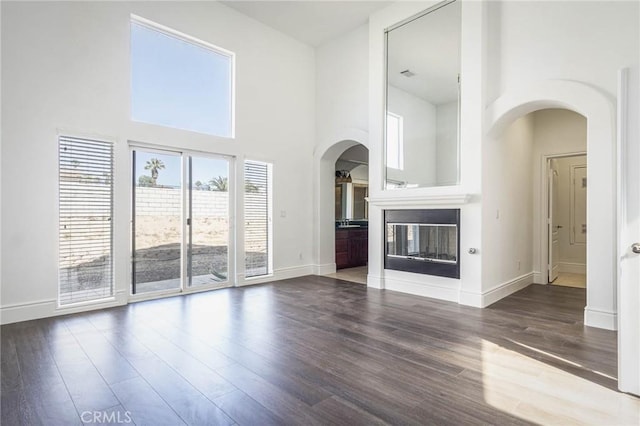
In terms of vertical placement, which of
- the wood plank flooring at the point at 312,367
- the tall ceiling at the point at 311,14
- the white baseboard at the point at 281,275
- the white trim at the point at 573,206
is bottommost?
the wood plank flooring at the point at 312,367

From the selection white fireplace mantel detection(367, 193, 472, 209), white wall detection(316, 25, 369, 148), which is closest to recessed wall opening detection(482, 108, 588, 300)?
white fireplace mantel detection(367, 193, 472, 209)

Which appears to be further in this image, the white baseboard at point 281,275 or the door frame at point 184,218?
the white baseboard at point 281,275

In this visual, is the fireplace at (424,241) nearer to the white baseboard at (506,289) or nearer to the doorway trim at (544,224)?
the white baseboard at (506,289)

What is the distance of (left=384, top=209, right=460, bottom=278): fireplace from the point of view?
4570 mm

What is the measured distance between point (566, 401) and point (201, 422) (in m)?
2.17

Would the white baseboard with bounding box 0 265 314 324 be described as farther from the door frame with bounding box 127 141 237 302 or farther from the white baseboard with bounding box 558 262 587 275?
the white baseboard with bounding box 558 262 587 275

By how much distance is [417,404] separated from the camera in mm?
2051

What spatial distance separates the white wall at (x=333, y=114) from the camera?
19.6ft

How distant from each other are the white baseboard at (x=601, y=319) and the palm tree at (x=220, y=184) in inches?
194

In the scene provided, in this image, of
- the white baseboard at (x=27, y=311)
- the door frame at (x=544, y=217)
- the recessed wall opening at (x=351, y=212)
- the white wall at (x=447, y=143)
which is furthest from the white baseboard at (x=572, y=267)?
the white baseboard at (x=27, y=311)

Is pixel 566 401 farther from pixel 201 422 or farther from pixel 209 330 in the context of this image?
pixel 209 330

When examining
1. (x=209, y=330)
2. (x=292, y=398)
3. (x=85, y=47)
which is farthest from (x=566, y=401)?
(x=85, y=47)

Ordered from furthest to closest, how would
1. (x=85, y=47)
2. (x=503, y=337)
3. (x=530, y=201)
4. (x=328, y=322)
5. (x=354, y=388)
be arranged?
(x=530, y=201), (x=85, y=47), (x=328, y=322), (x=503, y=337), (x=354, y=388)

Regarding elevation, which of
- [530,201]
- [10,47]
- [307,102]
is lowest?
[530,201]
